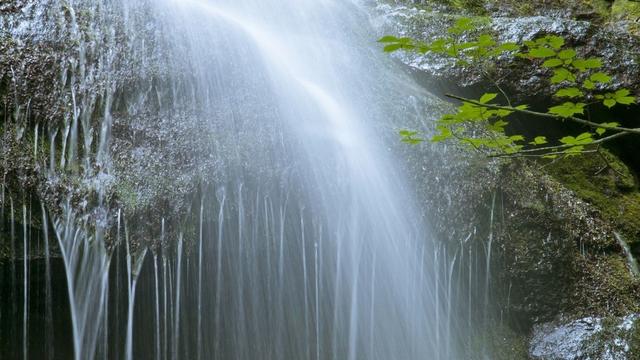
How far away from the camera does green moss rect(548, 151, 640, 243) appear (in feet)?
16.9

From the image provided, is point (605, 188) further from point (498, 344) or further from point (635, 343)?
point (498, 344)

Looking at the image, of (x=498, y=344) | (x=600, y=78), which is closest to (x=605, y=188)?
(x=498, y=344)

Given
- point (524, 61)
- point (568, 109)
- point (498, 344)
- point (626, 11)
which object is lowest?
point (498, 344)

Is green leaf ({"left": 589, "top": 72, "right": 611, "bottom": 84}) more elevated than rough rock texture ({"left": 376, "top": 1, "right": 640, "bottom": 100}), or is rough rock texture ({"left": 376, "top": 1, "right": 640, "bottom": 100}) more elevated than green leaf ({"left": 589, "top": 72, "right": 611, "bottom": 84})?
rough rock texture ({"left": 376, "top": 1, "right": 640, "bottom": 100})

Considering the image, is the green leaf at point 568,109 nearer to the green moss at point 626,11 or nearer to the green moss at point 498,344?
the green moss at point 498,344

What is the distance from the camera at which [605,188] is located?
17.8ft

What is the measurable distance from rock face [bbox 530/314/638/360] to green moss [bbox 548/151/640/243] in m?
1.02

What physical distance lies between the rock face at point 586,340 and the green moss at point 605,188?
1.02 meters

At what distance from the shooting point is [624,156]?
621 centimetres

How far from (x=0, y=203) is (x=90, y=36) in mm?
1557

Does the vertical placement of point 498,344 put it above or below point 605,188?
below

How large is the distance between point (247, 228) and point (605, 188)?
3.67 meters

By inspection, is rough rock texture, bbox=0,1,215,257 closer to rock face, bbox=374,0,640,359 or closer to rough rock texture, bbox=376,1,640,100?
rock face, bbox=374,0,640,359

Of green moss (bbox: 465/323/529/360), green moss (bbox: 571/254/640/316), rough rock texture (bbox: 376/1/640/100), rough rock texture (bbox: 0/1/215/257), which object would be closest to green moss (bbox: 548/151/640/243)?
green moss (bbox: 571/254/640/316)
